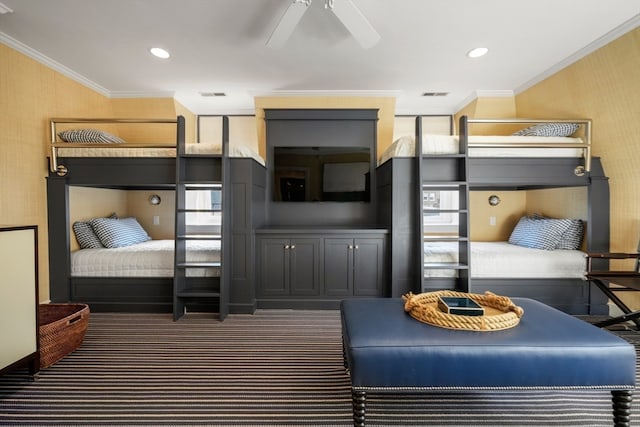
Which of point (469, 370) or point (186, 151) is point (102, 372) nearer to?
point (186, 151)

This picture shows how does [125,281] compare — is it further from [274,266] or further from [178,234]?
[274,266]

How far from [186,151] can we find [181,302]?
159 centimetres

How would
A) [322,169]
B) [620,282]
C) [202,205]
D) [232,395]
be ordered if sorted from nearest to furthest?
[232,395]
[620,282]
[322,169]
[202,205]

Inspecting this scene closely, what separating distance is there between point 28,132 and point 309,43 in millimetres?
2970

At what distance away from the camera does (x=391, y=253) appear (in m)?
3.35

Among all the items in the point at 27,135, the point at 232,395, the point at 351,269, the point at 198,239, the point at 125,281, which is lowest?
the point at 232,395

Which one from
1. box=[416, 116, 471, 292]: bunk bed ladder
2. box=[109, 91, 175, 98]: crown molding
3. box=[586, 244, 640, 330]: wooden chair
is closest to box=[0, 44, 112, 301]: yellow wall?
box=[109, 91, 175, 98]: crown molding

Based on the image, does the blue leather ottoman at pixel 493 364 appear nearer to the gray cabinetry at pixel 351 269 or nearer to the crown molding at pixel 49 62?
the gray cabinetry at pixel 351 269

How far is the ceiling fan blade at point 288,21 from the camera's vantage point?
2.20 meters

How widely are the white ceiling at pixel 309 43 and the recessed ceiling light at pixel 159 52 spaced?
8 centimetres

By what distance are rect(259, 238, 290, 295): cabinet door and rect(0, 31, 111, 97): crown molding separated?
9.74 ft

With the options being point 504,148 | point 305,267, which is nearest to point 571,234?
point 504,148

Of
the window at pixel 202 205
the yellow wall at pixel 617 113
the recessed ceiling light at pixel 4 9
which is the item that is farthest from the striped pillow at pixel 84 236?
the yellow wall at pixel 617 113

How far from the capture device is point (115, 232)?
366cm
